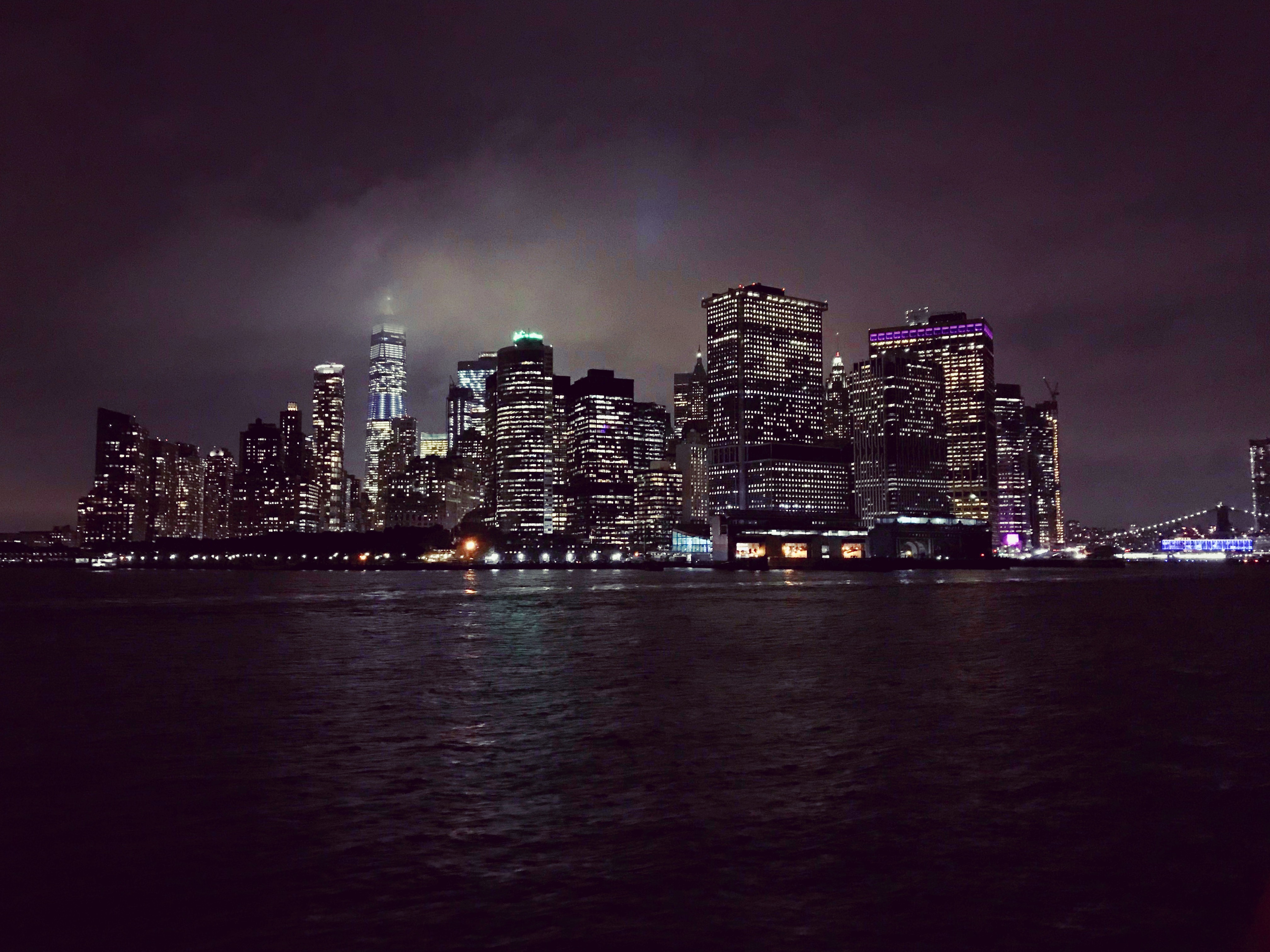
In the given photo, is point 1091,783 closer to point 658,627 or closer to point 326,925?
point 326,925

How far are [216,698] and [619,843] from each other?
88.0 ft

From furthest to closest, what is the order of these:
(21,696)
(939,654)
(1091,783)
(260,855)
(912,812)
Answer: (939,654) → (21,696) → (1091,783) → (912,812) → (260,855)

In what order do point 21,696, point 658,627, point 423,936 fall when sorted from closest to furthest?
→ point 423,936 < point 21,696 < point 658,627

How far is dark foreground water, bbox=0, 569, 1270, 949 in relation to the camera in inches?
614

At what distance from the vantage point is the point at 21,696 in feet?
143

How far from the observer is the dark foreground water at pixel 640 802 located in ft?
51.2

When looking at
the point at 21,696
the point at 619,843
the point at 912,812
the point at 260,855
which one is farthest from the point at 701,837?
the point at 21,696

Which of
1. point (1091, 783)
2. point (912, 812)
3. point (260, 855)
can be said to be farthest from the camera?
point (1091, 783)

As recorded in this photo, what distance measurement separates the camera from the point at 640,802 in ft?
76.0

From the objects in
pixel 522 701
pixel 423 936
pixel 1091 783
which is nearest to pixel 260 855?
pixel 423 936

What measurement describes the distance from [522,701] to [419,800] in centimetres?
1632

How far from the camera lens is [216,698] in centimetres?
→ 4134

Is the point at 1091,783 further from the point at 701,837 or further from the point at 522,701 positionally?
the point at 522,701

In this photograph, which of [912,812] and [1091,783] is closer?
[912,812]
